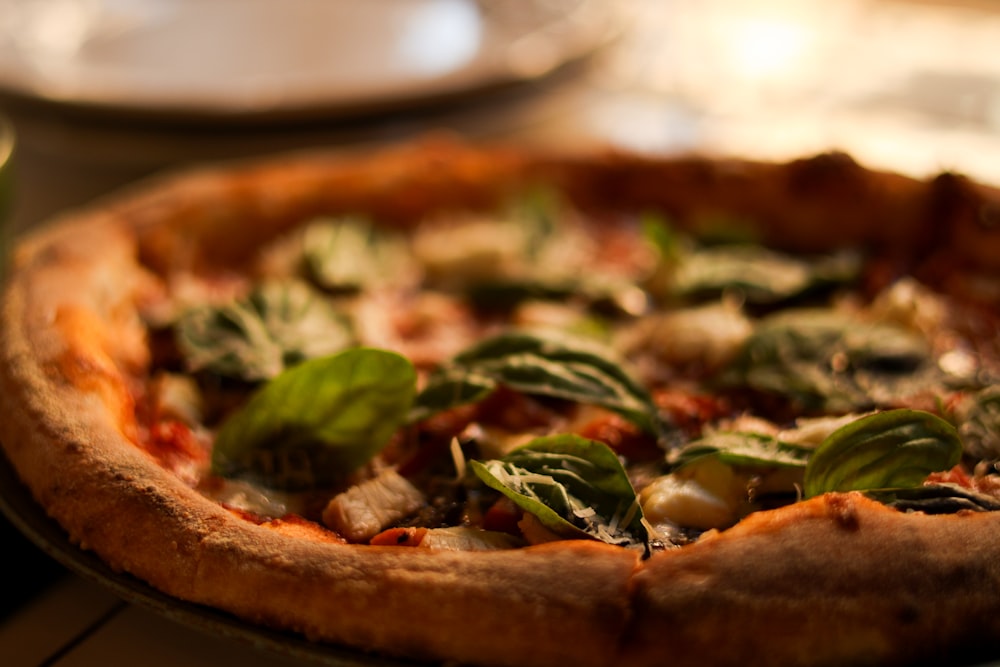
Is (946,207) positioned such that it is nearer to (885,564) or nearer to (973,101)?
(885,564)

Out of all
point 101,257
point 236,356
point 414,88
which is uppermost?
point 414,88

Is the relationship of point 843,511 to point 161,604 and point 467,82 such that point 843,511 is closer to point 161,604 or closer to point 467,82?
point 161,604

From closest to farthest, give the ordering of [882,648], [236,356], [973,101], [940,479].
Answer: [882,648] < [940,479] < [236,356] < [973,101]

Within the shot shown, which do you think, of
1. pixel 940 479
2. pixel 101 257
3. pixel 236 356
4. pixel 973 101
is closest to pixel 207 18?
pixel 101 257

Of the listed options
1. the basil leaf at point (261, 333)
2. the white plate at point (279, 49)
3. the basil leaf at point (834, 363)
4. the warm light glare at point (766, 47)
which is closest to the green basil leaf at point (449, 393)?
the basil leaf at point (261, 333)

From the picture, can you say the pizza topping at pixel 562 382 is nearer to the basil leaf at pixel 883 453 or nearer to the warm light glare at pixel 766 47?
the basil leaf at pixel 883 453
